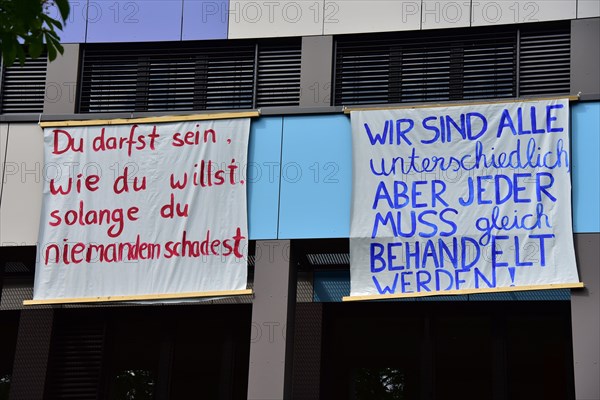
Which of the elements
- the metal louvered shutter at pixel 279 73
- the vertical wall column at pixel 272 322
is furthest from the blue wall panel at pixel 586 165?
the metal louvered shutter at pixel 279 73

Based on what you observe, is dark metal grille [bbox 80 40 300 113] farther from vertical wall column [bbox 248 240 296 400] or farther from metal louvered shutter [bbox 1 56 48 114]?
vertical wall column [bbox 248 240 296 400]

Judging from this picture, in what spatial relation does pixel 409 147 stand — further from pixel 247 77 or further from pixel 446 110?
pixel 247 77

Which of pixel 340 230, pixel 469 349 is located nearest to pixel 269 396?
pixel 340 230

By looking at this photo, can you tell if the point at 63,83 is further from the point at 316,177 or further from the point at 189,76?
the point at 316,177

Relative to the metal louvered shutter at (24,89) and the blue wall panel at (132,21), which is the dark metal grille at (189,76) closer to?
the blue wall panel at (132,21)

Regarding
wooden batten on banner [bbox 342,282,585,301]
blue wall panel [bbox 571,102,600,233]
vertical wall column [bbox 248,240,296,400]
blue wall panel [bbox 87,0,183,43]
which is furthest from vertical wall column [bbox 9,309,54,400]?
blue wall panel [bbox 571,102,600,233]

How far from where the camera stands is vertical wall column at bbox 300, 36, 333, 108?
616 inches

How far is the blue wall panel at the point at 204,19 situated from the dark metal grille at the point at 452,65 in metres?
1.70

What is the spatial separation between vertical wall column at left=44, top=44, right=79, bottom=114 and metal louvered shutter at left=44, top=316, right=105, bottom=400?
3.23 meters

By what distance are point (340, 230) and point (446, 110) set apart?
82.4 inches

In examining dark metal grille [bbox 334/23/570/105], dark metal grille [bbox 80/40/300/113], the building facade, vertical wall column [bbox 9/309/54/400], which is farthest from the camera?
vertical wall column [bbox 9/309/54/400]

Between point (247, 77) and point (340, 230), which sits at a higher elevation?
point (247, 77)

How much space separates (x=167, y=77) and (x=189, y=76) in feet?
1.06

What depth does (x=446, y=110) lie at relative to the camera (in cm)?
1488
